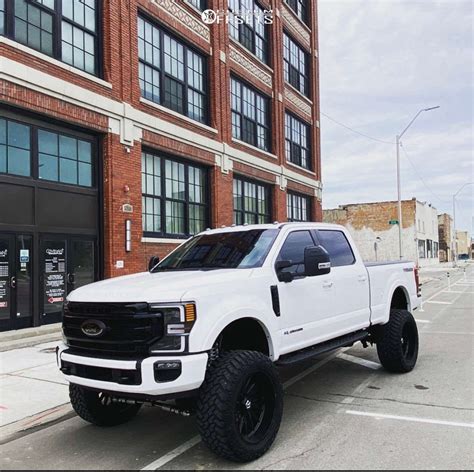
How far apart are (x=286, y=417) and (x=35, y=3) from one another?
1042cm

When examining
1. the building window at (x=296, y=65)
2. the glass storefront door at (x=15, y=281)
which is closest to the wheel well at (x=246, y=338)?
the glass storefront door at (x=15, y=281)

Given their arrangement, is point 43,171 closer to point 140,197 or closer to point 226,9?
point 140,197

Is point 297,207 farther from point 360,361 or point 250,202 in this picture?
point 360,361

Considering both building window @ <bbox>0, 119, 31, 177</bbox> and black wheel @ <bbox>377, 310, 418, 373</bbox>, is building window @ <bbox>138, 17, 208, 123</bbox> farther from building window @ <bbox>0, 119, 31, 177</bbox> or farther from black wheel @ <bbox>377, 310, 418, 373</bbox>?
black wheel @ <bbox>377, 310, 418, 373</bbox>

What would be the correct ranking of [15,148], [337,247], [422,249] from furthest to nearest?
1. [422,249]
2. [15,148]
3. [337,247]

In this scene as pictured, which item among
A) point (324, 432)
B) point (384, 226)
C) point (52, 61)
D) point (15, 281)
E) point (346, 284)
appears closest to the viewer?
point (324, 432)

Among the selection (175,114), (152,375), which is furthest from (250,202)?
(152,375)

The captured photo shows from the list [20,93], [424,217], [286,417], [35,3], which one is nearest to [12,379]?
[286,417]

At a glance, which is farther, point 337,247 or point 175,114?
point 175,114

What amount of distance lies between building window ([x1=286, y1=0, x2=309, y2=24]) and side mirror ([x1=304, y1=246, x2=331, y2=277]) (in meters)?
22.4

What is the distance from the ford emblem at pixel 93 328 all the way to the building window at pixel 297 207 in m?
20.0

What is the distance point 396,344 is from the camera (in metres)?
6.73

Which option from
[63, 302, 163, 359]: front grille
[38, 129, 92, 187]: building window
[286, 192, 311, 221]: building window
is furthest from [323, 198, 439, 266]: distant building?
[63, 302, 163, 359]: front grille

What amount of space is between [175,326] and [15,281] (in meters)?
7.74
